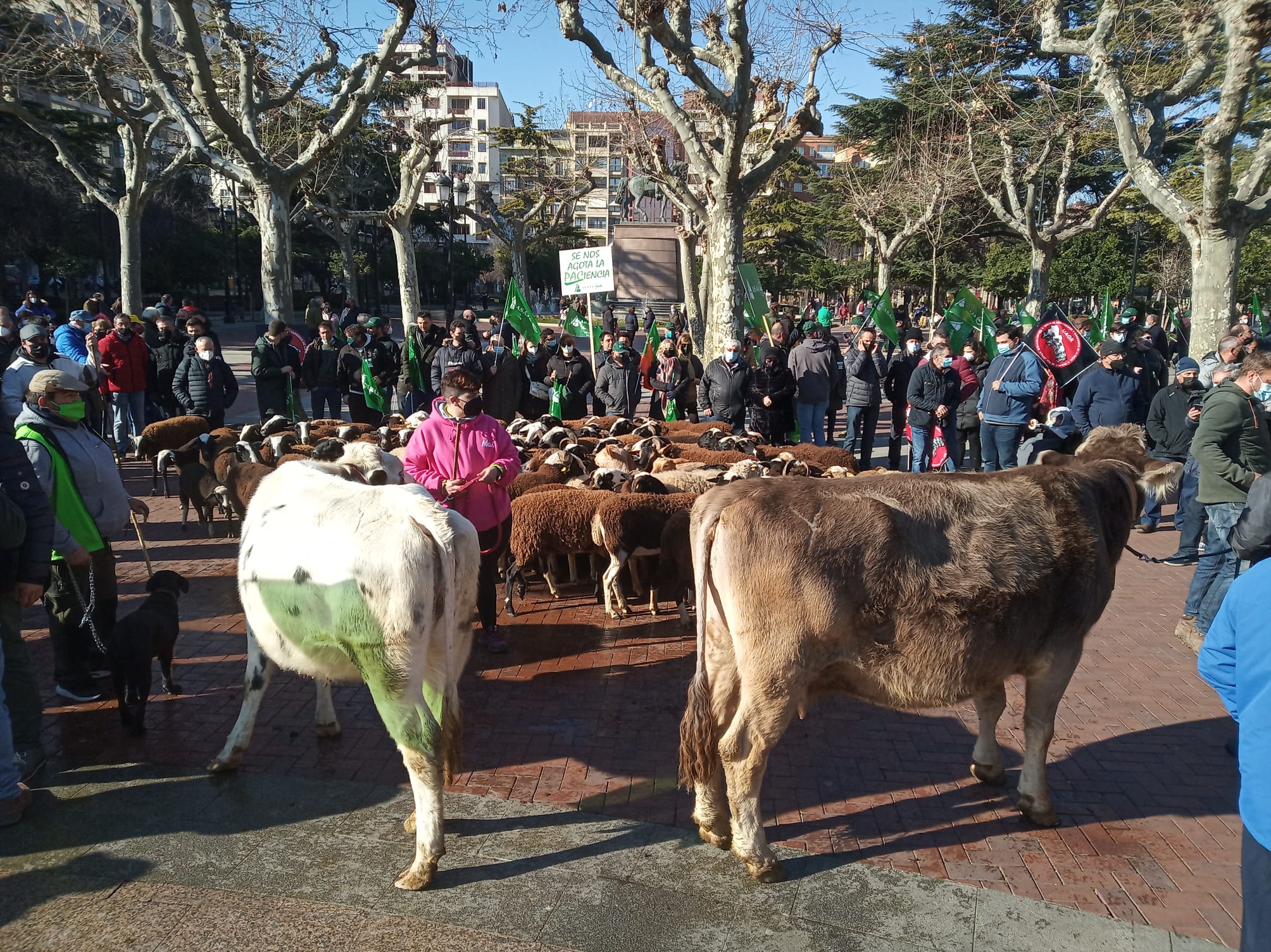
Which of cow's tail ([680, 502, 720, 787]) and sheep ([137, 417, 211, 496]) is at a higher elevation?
sheep ([137, 417, 211, 496])

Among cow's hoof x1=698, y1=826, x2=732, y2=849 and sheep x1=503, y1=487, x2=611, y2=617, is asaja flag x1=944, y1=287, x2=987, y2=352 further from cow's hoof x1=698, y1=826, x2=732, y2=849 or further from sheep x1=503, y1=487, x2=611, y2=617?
cow's hoof x1=698, y1=826, x2=732, y2=849

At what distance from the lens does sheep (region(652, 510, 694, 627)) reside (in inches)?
279

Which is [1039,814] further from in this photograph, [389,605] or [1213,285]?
[1213,285]

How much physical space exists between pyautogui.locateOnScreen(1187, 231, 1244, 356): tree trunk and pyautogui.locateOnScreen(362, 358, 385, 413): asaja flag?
39.0 ft

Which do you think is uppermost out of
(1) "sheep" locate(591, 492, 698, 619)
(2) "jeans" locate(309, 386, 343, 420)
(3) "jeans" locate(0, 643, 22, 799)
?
(2) "jeans" locate(309, 386, 343, 420)

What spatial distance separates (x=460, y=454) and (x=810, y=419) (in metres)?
7.93

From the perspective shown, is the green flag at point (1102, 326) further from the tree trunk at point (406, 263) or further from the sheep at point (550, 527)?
the tree trunk at point (406, 263)

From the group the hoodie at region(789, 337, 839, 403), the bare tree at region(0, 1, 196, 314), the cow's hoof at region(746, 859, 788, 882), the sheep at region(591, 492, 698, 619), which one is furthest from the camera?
the bare tree at region(0, 1, 196, 314)

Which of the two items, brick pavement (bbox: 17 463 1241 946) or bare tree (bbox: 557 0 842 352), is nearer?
brick pavement (bbox: 17 463 1241 946)

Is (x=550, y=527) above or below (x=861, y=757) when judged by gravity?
above

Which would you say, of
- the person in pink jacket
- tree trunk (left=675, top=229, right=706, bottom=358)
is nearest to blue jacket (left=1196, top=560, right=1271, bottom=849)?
the person in pink jacket

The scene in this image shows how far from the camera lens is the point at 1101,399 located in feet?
33.4

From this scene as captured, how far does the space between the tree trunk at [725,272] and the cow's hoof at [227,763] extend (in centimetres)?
1173

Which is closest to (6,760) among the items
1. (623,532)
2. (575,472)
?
(623,532)
